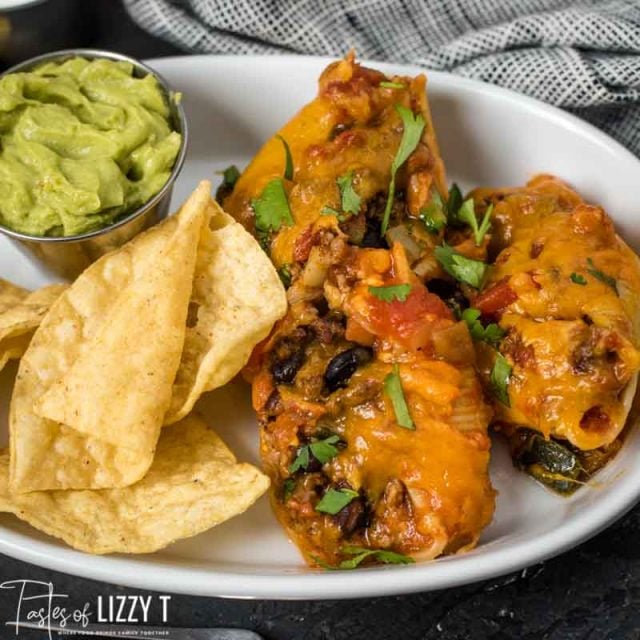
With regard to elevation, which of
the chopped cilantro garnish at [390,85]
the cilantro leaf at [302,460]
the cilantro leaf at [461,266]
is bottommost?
the cilantro leaf at [302,460]

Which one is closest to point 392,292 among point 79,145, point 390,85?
point 390,85

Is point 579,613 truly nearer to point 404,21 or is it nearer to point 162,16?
point 404,21

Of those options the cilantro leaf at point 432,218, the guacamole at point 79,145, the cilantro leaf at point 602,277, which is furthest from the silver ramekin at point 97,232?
the cilantro leaf at point 602,277

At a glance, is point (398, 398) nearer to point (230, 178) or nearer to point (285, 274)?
point (285, 274)

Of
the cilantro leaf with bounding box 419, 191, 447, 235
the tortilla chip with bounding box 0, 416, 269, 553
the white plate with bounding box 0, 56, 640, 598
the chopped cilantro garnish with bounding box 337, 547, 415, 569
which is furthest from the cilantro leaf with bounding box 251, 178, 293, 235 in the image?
the chopped cilantro garnish with bounding box 337, 547, 415, 569

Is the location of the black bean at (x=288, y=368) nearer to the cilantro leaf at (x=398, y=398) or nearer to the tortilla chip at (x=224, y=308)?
the tortilla chip at (x=224, y=308)

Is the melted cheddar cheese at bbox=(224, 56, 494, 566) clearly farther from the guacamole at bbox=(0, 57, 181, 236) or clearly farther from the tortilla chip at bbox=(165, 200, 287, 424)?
the guacamole at bbox=(0, 57, 181, 236)
